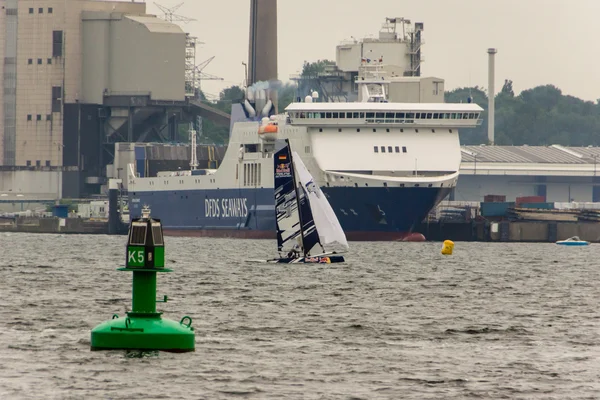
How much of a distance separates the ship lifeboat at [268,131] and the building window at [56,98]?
4278 centimetres

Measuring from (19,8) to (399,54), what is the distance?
125 feet

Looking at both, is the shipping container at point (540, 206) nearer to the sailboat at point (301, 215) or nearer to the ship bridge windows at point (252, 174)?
the ship bridge windows at point (252, 174)

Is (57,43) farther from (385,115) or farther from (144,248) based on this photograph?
(144,248)

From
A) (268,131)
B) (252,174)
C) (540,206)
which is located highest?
(268,131)

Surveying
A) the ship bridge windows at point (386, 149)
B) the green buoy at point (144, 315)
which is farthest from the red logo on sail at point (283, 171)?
the green buoy at point (144, 315)

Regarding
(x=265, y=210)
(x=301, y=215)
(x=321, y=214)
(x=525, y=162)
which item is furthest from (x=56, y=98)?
(x=301, y=215)

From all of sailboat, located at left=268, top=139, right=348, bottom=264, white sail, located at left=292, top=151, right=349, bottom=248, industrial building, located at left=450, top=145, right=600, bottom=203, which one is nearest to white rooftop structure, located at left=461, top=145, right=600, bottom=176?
industrial building, located at left=450, top=145, right=600, bottom=203

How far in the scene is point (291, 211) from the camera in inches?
2441

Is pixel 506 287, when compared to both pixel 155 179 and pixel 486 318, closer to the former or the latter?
pixel 486 318

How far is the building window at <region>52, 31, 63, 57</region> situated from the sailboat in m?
84.6

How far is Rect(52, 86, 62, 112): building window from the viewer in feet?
471

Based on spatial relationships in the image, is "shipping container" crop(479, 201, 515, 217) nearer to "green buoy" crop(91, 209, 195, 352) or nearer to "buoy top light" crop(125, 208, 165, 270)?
"green buoy" crop(91, 209, 195, 352)

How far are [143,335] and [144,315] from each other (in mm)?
336

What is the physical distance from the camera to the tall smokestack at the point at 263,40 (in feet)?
428
